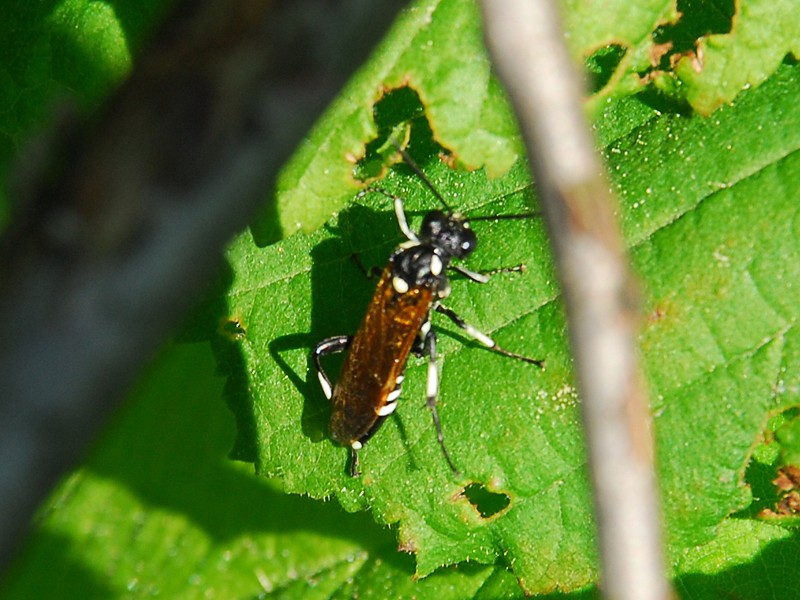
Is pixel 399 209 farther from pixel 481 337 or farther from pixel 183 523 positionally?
pixel 183 523

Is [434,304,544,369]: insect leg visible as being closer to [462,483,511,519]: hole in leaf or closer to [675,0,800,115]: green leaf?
[462,483,511,519]: hole in leaf

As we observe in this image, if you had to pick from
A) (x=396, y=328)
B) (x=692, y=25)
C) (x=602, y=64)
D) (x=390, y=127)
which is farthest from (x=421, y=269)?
(x=692, y=25)

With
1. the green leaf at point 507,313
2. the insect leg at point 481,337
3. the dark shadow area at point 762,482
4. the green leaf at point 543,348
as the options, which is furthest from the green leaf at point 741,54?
the dark shadow area at point 762,482

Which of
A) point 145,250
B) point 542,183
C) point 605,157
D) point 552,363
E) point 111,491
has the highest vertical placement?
point 145,250

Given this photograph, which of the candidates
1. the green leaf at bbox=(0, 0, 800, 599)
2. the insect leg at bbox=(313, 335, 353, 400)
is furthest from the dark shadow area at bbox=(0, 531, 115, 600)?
the insect leg at bbox=(313, 335, 353, 400)

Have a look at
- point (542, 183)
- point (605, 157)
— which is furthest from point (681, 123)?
point (542, 183)

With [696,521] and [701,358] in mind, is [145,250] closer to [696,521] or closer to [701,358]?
[701,358]
